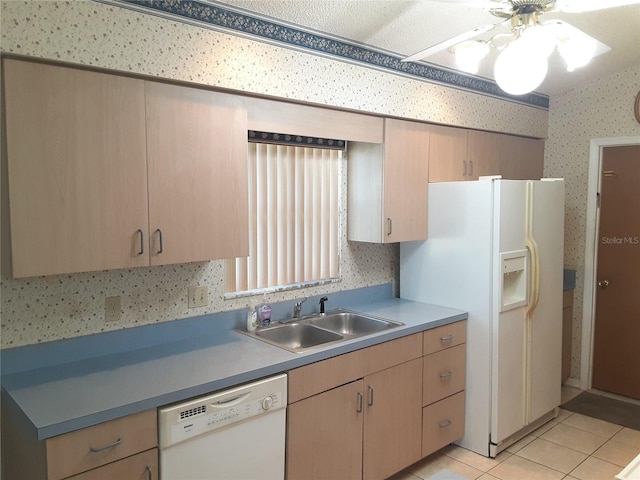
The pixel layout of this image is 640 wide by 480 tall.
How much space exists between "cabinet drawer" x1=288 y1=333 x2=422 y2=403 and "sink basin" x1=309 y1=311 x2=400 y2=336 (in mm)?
222

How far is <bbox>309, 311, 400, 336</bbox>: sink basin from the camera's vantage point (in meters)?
2.98

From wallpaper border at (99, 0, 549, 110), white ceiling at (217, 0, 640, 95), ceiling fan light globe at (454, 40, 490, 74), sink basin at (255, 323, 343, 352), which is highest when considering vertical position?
white ceiling at (217, 0, 640, 95)

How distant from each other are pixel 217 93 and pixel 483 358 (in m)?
2.22

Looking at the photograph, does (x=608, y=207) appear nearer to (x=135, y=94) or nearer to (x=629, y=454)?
(x=629, y=454)

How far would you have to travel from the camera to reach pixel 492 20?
8.96 feet

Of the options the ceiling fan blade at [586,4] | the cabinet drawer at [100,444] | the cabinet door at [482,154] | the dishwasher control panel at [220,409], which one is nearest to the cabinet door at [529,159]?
the cabinet door at [482,154]

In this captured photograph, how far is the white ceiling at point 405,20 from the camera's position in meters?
2.39

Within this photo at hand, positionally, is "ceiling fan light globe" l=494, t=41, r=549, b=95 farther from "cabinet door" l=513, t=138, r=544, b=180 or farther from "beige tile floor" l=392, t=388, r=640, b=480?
"cabinet door" l=513, t=138, r=544, b=180

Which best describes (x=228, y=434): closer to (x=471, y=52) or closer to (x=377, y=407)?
(x=377, y=407)

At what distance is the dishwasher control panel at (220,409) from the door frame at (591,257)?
10.3 feet

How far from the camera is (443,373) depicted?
9.97 feet

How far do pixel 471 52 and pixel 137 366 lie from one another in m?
1.89

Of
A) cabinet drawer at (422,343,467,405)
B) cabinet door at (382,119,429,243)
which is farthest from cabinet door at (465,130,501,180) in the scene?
cabinet drawer at (422,343,467,405)

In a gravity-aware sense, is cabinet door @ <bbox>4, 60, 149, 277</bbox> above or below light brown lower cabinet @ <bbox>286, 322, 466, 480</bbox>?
above
